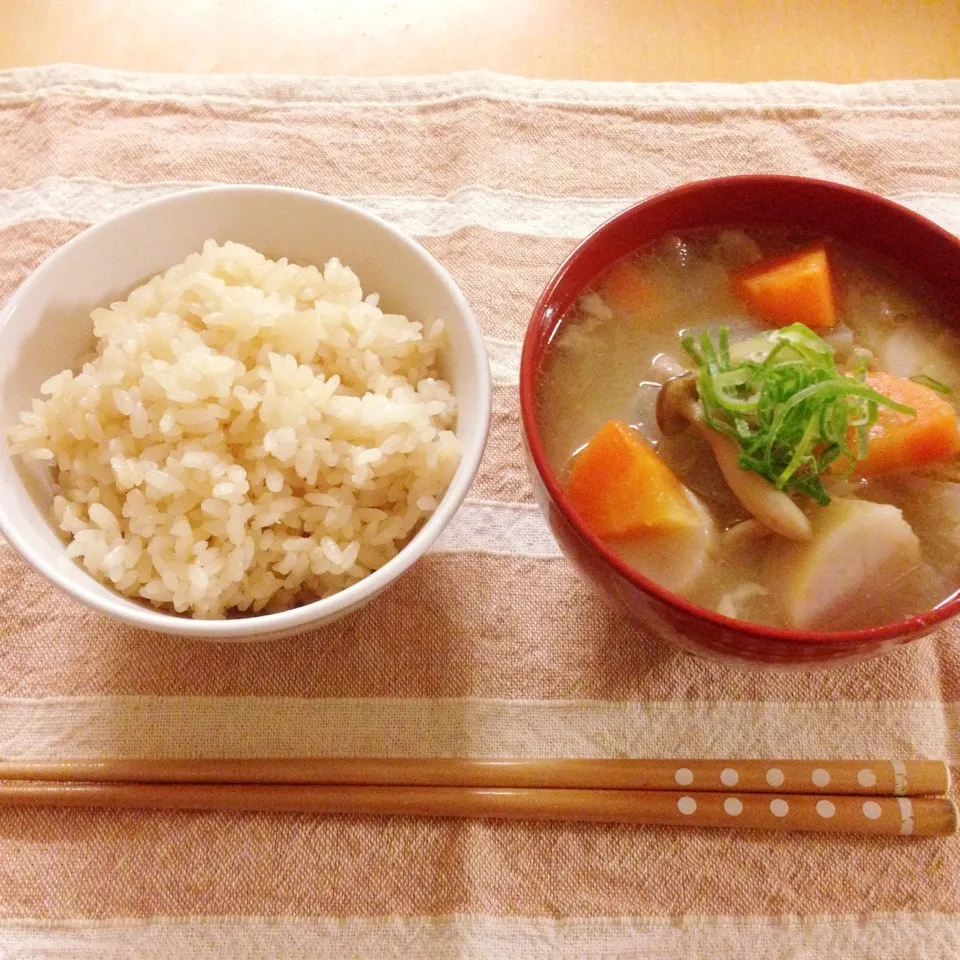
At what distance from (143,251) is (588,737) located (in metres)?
1.01

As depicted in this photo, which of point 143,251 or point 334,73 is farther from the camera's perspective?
point 334,73

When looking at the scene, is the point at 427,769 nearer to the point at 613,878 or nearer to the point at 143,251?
the point at 613,878

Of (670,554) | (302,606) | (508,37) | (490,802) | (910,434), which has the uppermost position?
(508,37)

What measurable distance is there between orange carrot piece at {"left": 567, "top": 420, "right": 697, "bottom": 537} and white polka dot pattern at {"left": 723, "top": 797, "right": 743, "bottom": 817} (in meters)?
0.41

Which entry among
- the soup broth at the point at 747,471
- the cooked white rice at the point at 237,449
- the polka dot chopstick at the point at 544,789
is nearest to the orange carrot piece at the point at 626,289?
the soup broth at the point at 747,471

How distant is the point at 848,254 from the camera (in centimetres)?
122

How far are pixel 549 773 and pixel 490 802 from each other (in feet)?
0.30

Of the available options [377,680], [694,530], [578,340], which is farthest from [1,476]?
[694,530]

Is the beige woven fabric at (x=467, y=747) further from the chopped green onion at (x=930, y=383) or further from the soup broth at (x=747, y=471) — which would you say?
the chopped green onion at (x=930, y=383)

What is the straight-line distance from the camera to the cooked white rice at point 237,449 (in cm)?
109

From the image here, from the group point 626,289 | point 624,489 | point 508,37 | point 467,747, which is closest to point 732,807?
point 467,747

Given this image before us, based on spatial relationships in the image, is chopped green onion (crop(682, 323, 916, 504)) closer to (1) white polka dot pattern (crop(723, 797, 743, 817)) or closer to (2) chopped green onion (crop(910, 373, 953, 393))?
(2) chopped green onion (crop(910, 373, 953, 393))

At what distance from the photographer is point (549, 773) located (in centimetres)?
117

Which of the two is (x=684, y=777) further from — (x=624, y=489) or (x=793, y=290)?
(x=793, y=290)
